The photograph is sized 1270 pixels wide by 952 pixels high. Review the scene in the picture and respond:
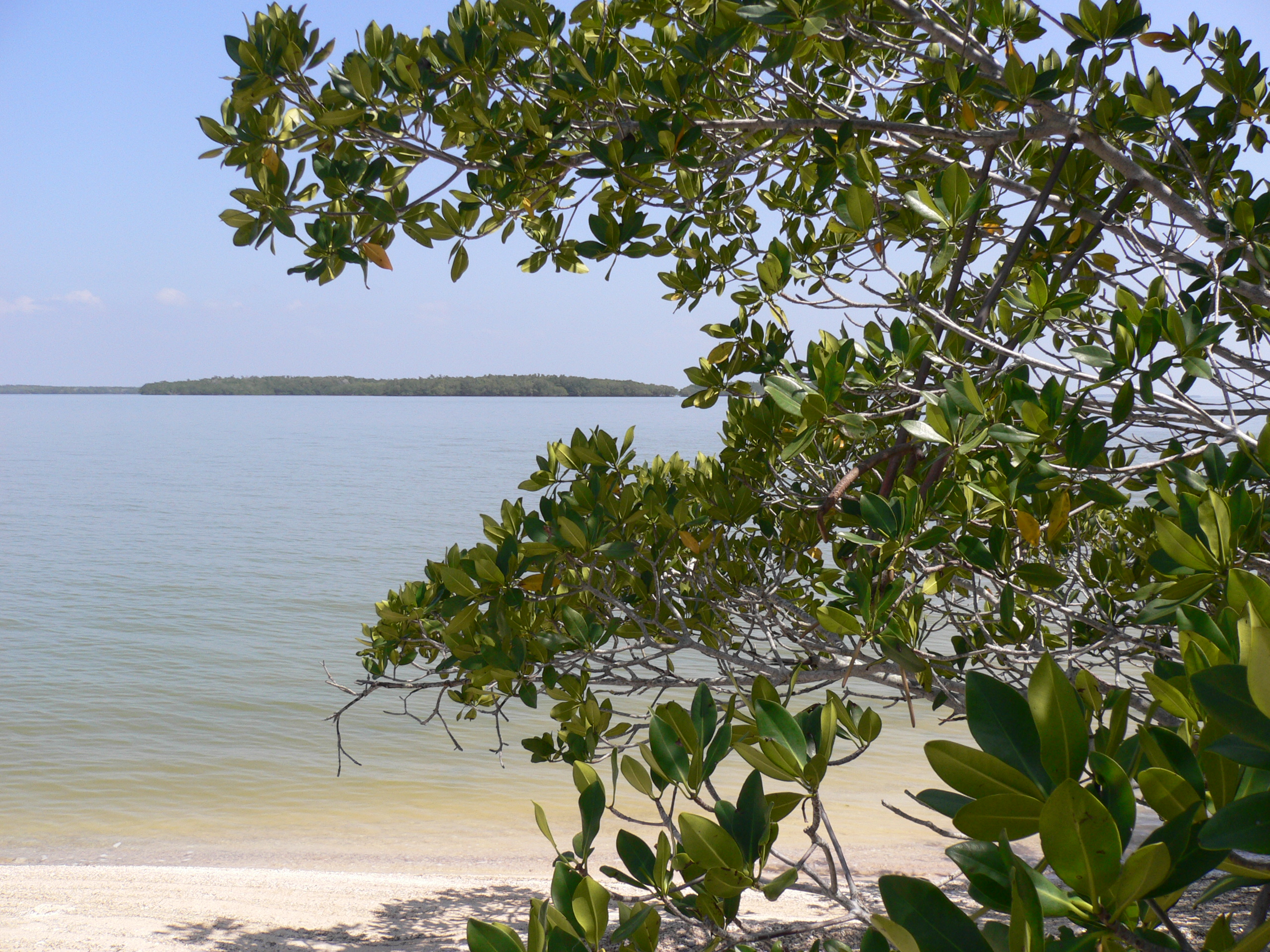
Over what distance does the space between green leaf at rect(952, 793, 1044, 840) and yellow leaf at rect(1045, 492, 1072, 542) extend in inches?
48.6

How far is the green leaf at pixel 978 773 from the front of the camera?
690 millimetres

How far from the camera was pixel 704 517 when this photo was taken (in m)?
2.57

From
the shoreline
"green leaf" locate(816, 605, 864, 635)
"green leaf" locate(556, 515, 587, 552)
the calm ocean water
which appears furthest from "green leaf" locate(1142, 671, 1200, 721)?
the calm ocean water

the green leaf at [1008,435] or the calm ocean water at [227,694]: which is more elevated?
the green leaf at [1008,435]

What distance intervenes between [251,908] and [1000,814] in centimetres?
534

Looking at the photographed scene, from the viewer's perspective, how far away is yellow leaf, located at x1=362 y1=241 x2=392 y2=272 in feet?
7.65

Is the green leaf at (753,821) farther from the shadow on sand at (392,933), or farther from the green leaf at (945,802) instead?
the shadow on sand at (392,933)

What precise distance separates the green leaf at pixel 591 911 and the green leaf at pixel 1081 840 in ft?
1.86

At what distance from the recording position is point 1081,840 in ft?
1.98

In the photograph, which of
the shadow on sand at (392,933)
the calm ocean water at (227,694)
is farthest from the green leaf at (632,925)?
the calm ocean water at (227,694)

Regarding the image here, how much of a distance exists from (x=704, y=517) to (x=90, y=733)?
28.1 feet

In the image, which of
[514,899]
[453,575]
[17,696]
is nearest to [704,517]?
[453,575]

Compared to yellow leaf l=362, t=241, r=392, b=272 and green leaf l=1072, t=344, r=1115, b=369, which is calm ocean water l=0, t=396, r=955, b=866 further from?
green leaf l=1072, t=344, r=1115, b=369

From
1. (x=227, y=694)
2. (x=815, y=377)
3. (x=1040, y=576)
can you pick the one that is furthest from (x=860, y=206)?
(x=227, y=694)
